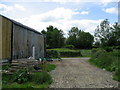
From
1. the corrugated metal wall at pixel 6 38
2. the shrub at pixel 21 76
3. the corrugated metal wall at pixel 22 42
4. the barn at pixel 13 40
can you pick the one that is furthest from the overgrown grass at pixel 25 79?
the corrugated metal wall at pixel 22 42

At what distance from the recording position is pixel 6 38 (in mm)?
9383

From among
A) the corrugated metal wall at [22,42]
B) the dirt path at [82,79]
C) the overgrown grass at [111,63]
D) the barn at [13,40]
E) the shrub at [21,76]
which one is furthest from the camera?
the corrugated metal wall at [22,42]

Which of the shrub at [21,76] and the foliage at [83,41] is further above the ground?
the foliage at [83,41]

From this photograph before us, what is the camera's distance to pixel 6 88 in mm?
5520

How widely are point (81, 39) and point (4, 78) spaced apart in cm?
4559

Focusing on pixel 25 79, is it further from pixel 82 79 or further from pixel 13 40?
pixel 13 40

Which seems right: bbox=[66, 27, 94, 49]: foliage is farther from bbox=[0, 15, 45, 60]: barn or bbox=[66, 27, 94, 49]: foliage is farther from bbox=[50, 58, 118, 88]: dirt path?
bbox=[50, 58, 118, 88]: dirt path

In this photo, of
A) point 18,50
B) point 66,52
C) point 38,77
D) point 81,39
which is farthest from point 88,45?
point 38,77

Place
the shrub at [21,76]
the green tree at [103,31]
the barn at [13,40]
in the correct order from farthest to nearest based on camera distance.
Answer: the green tree at [103,31], the barn at [13,40], the shrub at [21,76]

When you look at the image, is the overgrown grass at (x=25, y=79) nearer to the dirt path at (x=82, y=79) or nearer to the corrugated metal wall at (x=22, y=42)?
the dirt path at (x=82, y=79)

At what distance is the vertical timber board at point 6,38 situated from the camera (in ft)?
29.8

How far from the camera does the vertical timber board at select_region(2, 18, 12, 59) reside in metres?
9.07

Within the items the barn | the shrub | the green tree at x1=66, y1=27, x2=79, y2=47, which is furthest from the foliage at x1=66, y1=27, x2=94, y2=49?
the shrub

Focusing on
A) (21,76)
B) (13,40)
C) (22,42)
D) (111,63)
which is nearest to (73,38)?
(111,63)
